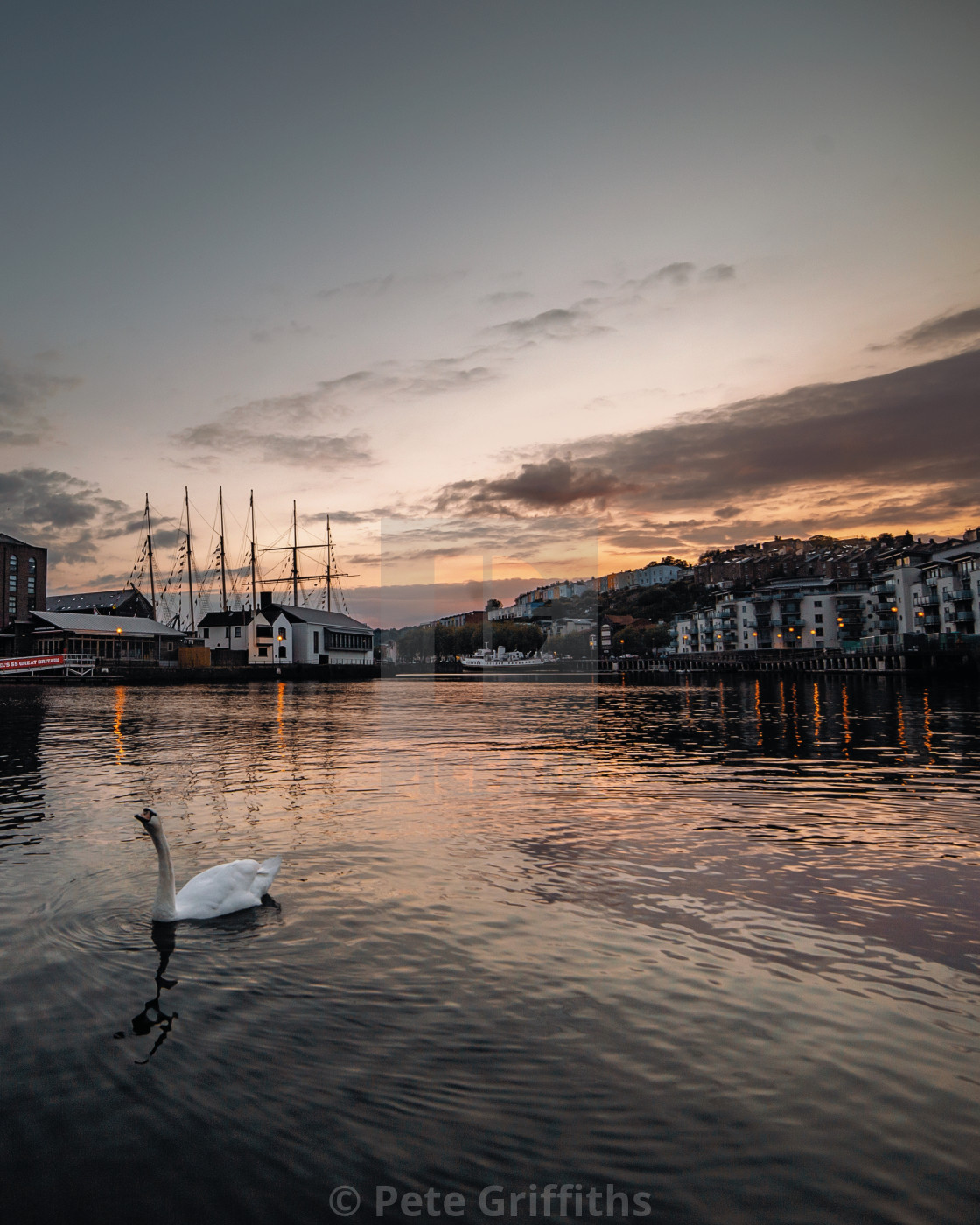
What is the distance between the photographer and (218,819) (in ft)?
47.9

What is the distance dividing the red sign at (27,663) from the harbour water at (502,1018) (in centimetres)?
9235

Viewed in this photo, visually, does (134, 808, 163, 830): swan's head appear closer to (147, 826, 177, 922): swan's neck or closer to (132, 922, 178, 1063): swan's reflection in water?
(147, 826, 177, 922): swan's neck

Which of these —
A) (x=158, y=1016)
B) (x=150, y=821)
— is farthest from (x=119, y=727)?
(x=158, y=1016)

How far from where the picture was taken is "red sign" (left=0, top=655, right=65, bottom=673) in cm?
9469

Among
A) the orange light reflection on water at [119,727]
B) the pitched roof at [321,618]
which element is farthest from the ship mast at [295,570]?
the orange light reflection on water at [119,727]

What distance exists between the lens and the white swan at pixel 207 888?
8.59m

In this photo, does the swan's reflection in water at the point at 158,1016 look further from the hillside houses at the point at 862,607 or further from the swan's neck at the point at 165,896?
the hillside houses at the point at 862,607

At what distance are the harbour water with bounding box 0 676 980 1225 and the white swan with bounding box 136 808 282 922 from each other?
0.18 meters

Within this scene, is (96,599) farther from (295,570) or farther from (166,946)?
(166,946)

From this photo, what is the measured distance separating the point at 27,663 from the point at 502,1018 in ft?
352

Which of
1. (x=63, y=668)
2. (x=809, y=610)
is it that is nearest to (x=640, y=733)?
(x=63, y=668)

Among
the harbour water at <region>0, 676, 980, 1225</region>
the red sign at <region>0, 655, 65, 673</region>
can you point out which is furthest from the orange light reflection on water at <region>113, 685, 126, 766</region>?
the red sign at <region>0, 655, 65, 673</region>

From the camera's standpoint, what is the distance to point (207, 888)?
9031 millimetres

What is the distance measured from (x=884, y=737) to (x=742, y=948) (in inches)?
1030
